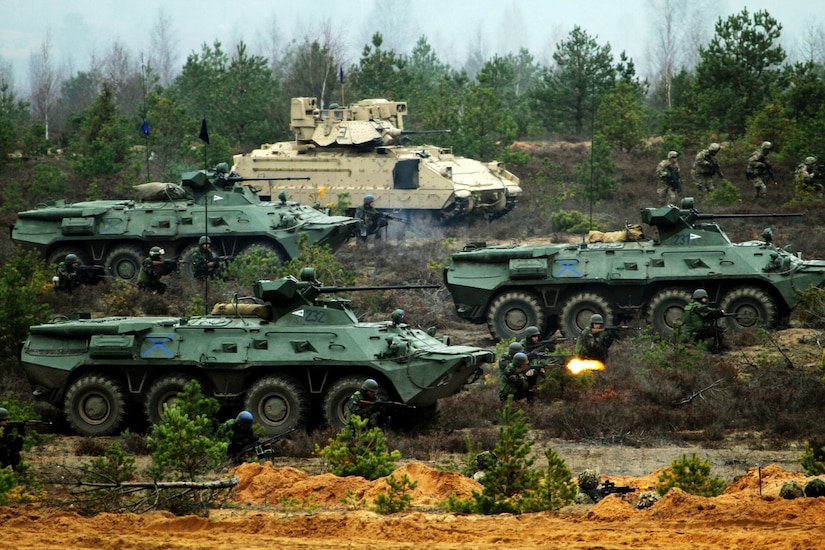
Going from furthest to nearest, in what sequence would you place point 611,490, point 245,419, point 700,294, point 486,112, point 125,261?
point 486,112 → point 125,261 → point 700,294 → point 245,419 → point 611,490

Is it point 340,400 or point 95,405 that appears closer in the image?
point 340,400

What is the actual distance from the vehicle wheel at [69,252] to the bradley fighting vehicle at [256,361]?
9577 mm

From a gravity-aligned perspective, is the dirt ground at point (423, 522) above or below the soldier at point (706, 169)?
below

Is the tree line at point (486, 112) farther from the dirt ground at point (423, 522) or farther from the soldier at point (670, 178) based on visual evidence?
the dirt ground at point (423, 522)

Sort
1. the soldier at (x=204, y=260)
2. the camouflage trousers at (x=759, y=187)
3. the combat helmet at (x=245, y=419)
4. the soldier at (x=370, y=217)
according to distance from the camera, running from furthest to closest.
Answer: the camouflage trousers at (x=759, y=187)
the soldier at (x=370, y=217)
the soldier at (x=204, y=260)
the combat helmet at (x=245, y=419)

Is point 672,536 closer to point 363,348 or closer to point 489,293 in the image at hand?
point 363,348

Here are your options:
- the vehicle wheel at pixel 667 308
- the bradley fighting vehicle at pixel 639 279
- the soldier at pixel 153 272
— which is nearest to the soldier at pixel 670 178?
the bradley fighting vehicle at pixel 639 279

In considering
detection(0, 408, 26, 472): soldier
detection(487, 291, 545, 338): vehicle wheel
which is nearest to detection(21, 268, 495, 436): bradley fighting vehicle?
detection(0, 408, 26, 472): soldier

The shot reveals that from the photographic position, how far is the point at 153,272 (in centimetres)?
2366

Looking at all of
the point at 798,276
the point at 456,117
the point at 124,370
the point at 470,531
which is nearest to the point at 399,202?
the point at 456,117

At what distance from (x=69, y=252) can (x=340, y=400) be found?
12157 millimetres

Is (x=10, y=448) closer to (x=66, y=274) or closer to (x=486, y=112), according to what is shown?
(x=66, y=274)

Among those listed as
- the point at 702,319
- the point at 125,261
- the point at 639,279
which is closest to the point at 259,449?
the point at 702,319

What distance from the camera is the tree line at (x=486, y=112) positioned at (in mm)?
36281
